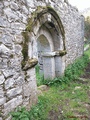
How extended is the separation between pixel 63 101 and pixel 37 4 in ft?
8.57

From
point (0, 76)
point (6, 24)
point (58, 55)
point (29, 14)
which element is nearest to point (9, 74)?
point (0, 76)

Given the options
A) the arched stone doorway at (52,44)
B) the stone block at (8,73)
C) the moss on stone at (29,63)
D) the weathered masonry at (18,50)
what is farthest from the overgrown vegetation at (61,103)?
the moss on stone at (29,63)

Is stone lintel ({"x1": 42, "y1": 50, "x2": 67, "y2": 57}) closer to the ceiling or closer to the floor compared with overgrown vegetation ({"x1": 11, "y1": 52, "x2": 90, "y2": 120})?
closer to the ceiling

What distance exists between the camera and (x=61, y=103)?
3.93m

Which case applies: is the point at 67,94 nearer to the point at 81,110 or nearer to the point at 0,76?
the point at 81,110

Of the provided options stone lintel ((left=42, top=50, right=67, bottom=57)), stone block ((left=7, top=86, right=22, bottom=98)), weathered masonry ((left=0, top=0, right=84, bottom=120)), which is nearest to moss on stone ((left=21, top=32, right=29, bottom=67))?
weathered masonry ((left=0, top=0, right=84, bottom=120))

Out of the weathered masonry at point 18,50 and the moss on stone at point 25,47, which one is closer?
the weathered masonry at point 18,50

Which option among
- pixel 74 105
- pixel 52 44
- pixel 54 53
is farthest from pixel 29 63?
pixel 52 44

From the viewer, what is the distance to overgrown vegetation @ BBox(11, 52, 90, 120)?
3.14 m

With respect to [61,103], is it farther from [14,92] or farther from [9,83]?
[9,83]

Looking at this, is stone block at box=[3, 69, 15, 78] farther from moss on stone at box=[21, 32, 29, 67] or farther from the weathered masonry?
moss on stone at box=[21, 32, 29, 67]

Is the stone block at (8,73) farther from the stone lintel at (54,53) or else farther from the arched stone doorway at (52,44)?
the stone lintel at (54,53)

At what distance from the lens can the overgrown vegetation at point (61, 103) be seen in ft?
10.3

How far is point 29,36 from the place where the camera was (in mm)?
3135
